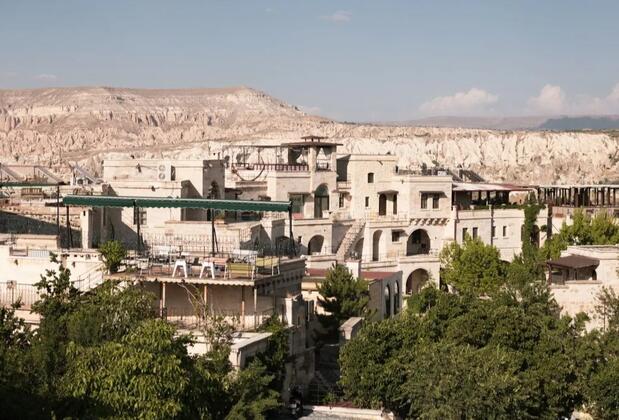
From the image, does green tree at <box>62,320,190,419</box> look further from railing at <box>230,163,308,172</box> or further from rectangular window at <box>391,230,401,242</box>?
railing at <box>230,163,308,172</box>

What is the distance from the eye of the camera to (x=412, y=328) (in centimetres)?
3516

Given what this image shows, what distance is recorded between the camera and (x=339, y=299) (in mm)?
39281

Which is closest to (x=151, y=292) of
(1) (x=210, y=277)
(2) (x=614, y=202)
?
(1) (x=210, y=277)

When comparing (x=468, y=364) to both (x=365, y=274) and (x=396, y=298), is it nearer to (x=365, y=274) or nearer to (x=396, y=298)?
(x=365, y=274)

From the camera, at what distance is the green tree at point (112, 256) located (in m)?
34.3

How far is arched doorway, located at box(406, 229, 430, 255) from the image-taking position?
59781mm

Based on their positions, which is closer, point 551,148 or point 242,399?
point 242,399

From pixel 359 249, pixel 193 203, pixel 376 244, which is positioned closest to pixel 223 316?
pixel 193 203

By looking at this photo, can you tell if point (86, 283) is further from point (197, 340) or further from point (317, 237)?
point (317, 237)

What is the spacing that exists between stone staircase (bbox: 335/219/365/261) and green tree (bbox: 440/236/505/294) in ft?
16.6

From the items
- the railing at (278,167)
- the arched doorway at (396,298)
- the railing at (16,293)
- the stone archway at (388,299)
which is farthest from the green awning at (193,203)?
the railing at (278,167)

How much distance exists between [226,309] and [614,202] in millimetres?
44151

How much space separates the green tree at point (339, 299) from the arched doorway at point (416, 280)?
15807mm

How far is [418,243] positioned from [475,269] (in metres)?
7.83
